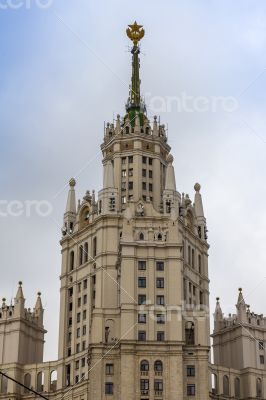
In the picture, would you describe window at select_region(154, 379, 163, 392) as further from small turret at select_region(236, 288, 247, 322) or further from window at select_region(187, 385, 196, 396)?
small turret at select_region(236, 288, 247, 322)

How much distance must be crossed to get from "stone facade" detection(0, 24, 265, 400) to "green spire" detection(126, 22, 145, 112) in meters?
0.24

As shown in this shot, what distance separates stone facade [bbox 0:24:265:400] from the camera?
121625mm

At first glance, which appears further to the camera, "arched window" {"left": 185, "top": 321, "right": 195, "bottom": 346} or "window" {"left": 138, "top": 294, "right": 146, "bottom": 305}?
"arched window" {"left": 185, "top": 321, "right": 195, "bottom": 346}

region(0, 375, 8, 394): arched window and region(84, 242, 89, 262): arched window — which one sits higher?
region(84, 242, 89, 262): arched window

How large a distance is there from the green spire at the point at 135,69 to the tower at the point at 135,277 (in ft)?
0.68

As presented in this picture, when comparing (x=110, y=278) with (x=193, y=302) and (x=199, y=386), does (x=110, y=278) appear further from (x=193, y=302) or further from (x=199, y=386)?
(x=199, y=386)

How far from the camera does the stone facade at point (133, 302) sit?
4788 inches

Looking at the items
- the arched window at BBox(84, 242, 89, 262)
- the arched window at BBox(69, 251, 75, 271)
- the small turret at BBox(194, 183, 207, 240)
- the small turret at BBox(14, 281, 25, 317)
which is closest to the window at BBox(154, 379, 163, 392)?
the arched window at BBox(84, 242, 89, 262)

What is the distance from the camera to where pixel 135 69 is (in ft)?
555

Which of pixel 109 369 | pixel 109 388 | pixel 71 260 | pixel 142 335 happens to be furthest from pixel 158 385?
pixel 71 260

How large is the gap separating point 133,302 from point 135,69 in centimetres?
6140

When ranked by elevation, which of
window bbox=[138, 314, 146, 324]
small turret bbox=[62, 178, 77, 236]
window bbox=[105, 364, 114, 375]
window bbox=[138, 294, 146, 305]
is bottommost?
window bbox=[105, 364, 114, 375]

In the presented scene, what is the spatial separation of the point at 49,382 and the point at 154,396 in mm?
30908

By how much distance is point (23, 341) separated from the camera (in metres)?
149
